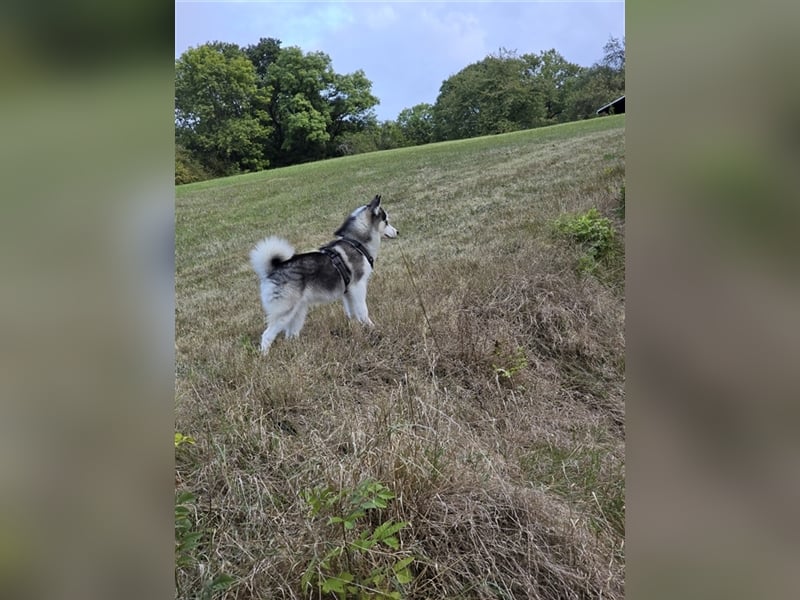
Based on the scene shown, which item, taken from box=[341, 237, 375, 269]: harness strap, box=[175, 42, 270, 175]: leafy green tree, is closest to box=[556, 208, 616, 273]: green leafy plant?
box=[341, 237, 375, 269]: harness strap

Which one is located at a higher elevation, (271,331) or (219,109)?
(219,109)

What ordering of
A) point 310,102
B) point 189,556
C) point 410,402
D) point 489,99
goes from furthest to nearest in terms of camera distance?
point 489,99 < point 310,102 < point 410,402 < point 189,556

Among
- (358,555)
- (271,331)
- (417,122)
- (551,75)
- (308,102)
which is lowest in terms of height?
(358,555)

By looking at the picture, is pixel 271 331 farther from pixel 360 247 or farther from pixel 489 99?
pixel 489 99

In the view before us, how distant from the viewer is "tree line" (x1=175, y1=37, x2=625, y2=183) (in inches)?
145

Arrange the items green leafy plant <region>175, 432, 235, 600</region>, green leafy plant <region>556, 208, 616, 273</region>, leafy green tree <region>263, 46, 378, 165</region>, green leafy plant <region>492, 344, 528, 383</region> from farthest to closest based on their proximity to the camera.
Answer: green leafy plant <region>556, 208, 616, 273</region>
leafy green tree <region>263, 46, 378, 165</region>
green leafy plant <region>492, 344, 528, 383</region>
green leafy plant <region>175, 432, 235, 600</region>

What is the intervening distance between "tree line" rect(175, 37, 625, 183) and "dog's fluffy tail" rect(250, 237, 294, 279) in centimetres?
97

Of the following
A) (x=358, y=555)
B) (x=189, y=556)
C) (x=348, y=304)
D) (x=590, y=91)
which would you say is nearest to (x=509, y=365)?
(x=348, y=304)

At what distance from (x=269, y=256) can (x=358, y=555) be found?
2.43m

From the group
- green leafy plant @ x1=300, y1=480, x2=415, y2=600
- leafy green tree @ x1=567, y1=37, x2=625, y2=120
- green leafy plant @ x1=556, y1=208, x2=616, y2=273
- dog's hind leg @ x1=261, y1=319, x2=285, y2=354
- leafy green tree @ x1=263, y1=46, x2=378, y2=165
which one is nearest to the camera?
green leafy plant @ x1=300, y1=480, x2=415, y2=600

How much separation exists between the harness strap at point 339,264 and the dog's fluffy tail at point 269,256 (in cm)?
27

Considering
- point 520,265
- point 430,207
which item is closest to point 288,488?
point 520,265

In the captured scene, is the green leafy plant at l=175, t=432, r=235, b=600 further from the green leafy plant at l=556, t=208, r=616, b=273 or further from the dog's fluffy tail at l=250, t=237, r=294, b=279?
the green leafy plant at l=556, t=208, r=616, b=273

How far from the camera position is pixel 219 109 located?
3.91m
